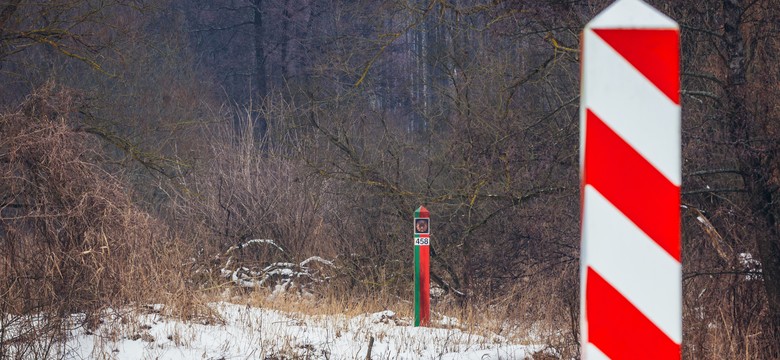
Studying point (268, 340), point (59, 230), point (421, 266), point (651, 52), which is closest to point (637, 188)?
point (651, 52)

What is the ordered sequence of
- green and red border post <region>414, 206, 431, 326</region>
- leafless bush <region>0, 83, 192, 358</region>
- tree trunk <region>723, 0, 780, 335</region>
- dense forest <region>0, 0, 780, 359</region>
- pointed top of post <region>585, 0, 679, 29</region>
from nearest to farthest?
pointed top of post <region>585, 0, 679, 29</region> → tree trunk <region>723, 0, 780, 335</region> → dense forest <region>0, 0, 780, 359</region> → leafless bush <region>0, 83, 192, 358</region> → green and red border post <region>414, 206, 431, 326</region>

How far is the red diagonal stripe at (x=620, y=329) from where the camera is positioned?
1.98 m

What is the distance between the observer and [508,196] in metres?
10.2

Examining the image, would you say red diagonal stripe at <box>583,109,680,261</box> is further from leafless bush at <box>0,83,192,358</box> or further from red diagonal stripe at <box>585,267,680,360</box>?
leafless bush at <box>0,83,192,358</box>

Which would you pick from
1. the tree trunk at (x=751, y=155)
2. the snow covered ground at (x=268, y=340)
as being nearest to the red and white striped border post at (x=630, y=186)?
the tree trunk at (x=751, y=155)

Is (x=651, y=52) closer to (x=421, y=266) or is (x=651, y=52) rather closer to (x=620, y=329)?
(x=620, y=329)

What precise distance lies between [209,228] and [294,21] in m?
15.4

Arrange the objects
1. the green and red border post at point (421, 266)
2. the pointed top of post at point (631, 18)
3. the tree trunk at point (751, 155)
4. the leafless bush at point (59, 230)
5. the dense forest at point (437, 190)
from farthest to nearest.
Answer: the green and red border post at point (421, 266) < the leafless bush at point (59, 230) < the dense forest at point (437, 190) < the tree trunk at point (751, 155) < the pointed top of post at point (631, 18)

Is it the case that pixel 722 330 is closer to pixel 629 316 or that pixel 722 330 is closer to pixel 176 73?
pixel 629 316

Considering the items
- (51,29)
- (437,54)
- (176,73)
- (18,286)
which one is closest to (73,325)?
(18,286)

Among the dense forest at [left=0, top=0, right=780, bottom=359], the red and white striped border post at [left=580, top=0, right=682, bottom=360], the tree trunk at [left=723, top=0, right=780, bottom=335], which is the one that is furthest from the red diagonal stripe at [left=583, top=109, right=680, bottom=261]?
the tree trunk at [left=723, top=0, right=780, bottom=335]

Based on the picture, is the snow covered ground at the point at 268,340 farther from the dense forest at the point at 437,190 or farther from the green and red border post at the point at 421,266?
the green and red border post at the point at 421,266

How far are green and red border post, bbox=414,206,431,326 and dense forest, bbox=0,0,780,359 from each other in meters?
1.00

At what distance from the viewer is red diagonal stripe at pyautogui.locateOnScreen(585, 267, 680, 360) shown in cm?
198
